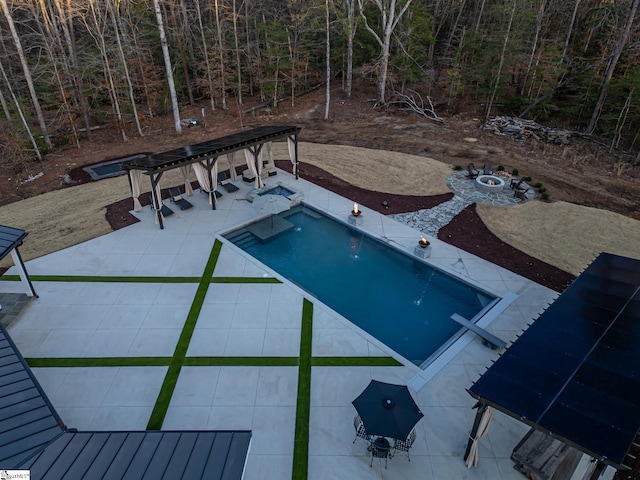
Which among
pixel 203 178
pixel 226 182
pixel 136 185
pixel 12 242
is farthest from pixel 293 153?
pixel 12 242

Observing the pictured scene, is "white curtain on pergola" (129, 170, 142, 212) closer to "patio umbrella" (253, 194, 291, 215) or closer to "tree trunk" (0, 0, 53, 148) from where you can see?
"patio umbrella" (253, 194, 291, 215)

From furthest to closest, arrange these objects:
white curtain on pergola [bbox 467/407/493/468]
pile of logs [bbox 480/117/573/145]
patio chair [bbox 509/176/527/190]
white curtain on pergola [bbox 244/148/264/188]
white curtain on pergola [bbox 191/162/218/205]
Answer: pile of logs [bbox 480/117/573/145] < patio chair [bbox 509/176/527/190] < white curtain on pergola [bbox 244/148/264/188] < white curtain on pergola [bbox 191/162/218/205] < white curtain on pergola [bbox 467/407/493/468]

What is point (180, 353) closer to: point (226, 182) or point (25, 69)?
point (226, 182)

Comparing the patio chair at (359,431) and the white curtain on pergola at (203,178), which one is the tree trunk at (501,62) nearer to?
the white curtain on pergola at (203,178)

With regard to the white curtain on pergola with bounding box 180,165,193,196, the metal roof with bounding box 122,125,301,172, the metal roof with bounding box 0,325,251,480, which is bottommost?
the white curtain on pergola with bounding box 180,165,193,196

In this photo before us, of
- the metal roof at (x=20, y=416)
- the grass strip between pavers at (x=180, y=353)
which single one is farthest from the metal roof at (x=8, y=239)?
the grass strip between pavers at (x=180, y=353)

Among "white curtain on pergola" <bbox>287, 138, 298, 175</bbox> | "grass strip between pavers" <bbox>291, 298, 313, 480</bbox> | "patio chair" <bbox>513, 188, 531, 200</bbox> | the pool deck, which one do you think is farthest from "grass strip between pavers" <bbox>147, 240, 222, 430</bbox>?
"patio chair" <bbox>513, 188, 531, 200</bbox>
